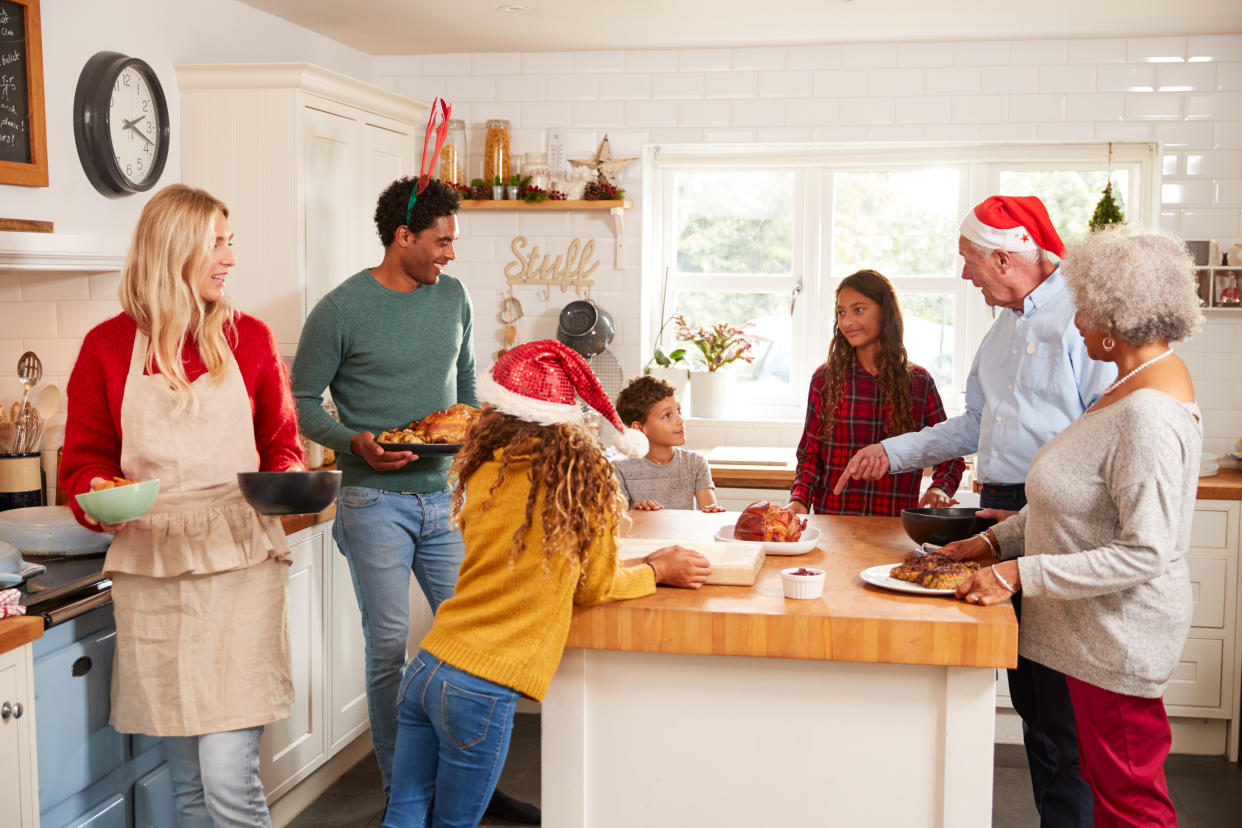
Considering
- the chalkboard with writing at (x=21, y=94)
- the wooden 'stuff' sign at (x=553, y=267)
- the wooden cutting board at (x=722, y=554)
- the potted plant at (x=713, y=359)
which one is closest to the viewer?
the wooden cutting board at (x=722, y=554)

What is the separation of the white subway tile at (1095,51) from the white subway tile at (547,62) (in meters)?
1.88

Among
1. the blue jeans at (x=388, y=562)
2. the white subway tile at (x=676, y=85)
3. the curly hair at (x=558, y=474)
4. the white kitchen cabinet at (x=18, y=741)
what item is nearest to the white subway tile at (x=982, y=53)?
the white subway tile at (x=676, y=85)

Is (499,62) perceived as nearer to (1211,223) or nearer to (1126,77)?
(1126,77)

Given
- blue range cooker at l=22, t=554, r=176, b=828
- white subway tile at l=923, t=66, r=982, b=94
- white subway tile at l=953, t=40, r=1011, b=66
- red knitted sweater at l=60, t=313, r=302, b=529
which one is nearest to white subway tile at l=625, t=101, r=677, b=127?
white subway tile at l=923, t=66, r=982, b=94

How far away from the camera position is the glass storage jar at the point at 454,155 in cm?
435

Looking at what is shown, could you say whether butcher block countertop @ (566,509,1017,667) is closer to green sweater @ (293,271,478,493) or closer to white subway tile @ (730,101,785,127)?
green sweater @ (293,271,478,493)

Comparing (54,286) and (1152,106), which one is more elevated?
(1152,106)

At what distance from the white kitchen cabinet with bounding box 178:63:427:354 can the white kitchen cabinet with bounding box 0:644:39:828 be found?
159 centimetres

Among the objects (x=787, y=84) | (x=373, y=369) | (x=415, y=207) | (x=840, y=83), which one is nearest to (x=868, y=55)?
(x=840, y=83)

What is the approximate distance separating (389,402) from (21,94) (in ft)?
3.66

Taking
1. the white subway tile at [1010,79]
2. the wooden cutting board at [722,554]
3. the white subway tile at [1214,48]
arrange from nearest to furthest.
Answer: the wooden cutting board at [722,554] < the white subway tile at [1214,48] < the white subway tile at [1010,79]

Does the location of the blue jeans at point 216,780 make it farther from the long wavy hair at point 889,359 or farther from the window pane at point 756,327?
the window pane at point 756,327

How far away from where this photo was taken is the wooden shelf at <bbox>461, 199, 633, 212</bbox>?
4.30 meters

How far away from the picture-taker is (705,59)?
4.27m
